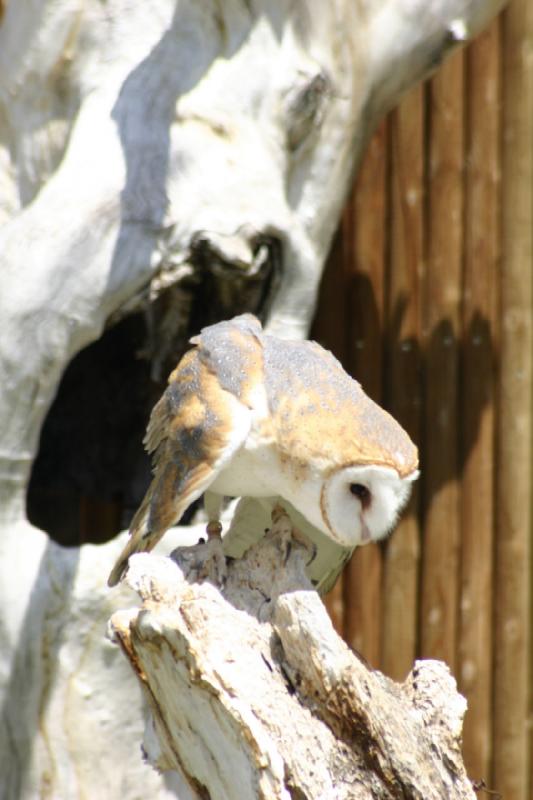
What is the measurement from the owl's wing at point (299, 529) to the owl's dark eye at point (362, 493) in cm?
25

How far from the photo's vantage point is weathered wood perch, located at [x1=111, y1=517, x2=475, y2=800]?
1.85 m

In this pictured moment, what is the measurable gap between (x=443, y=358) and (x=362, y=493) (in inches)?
76.8

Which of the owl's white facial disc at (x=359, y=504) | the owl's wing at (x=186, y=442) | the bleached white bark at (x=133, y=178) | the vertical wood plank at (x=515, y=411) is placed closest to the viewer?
the owl's white facial disc at (x=359, y=504)

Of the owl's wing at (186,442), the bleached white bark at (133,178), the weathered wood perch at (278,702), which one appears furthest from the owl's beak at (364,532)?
the bleached white bark at (133,178)

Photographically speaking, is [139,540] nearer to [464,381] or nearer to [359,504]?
[359,504]

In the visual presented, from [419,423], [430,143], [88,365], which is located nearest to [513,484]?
[419,423]

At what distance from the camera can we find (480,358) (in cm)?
387

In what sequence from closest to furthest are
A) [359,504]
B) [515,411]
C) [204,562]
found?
[359,504] < [204,562] < [515,411]

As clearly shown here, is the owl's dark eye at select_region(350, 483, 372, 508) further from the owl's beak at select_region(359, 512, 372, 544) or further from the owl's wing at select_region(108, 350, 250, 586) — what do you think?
the owl's wing at select_region(108, 350, 250, 586)

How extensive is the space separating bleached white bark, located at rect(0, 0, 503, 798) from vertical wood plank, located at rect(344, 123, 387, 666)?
1.15ft

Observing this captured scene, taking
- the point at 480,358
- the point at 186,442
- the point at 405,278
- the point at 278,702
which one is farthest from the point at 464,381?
the point at 278,702

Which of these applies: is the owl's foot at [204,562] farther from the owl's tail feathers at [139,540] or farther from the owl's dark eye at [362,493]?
the owl's dark eye at [362,493]

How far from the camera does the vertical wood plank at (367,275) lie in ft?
12.8

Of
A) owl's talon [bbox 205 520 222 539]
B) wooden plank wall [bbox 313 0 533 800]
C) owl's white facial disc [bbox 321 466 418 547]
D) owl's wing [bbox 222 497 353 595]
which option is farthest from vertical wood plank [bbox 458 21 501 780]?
owl's white facial disc [bbox 321 466 418 547]
